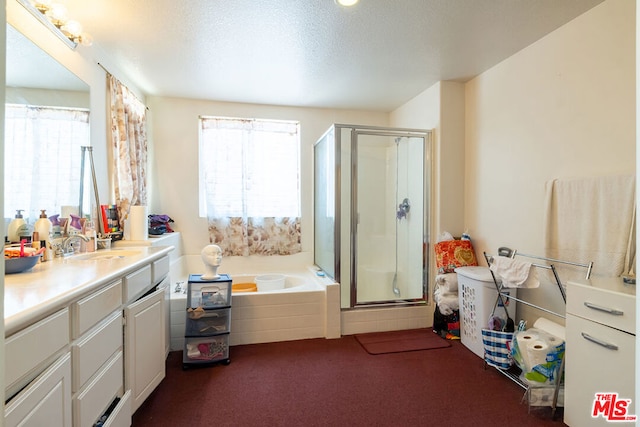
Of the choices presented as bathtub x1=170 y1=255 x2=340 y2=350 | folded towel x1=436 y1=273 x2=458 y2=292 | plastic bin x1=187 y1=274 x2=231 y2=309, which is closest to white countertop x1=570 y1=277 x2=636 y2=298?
folded towel x1=436 y1=273 x2=458 y2=292

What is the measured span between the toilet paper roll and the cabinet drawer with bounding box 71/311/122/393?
227 centimetres

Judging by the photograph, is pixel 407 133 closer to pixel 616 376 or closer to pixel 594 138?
pixel 594 138

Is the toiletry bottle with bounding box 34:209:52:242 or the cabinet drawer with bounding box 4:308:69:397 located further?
the toiletry bottle with bounding box 34:209:52:242

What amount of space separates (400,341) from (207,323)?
5.43ft

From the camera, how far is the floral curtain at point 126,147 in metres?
2.74

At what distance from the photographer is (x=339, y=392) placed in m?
2.06

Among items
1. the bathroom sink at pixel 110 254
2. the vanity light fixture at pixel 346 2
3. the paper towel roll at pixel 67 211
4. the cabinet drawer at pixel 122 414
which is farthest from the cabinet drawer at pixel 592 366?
the paper towel roll at pixel 67 211

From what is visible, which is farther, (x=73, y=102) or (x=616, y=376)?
(x=73, y=102)

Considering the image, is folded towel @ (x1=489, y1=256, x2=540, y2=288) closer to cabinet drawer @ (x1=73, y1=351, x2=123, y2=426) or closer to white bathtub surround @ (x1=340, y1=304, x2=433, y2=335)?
white bathtub surround @ (x1=340, y1=304, x2=433, y2=335)

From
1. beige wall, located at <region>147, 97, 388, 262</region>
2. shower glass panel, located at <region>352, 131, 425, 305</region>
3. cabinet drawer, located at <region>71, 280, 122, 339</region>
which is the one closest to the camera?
cabinet drawer, located at <region>71, 280, 122, 339</region>

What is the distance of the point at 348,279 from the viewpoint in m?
3.15

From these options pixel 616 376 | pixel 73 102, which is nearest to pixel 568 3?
pixel 616 376

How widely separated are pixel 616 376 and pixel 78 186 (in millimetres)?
3306

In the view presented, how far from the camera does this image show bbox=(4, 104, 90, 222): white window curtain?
5.38 ft
